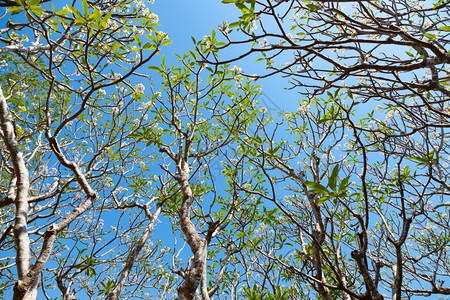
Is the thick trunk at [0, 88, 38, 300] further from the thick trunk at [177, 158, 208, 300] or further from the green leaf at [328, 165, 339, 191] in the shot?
the green leaf at [328, 165, 339, 191]

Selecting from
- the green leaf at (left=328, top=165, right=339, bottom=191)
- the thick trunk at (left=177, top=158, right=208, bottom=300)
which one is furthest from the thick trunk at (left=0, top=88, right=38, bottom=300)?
the green leaf at (left=328, top=165, right=339, bottom=191)

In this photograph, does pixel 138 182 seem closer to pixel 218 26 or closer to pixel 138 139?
pixel 138 139

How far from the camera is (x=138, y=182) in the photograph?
4473mm

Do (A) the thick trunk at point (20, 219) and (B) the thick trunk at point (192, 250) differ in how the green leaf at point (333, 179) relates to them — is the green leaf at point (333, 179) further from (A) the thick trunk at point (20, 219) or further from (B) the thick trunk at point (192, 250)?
(A) the thick trunk at point (20, 219)

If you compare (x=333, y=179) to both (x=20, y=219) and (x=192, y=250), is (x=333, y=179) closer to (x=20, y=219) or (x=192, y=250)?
(x=192, y=250)

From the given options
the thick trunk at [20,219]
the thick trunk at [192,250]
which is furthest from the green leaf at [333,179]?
the thick trunk at [20,219]

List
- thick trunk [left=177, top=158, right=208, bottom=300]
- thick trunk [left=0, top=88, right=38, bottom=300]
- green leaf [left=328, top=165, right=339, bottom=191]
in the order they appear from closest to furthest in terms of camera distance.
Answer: green leaf [left=328, top=165, right=339, bottom=191] < thick trunk [left=0, top=88, right=38, bottom=300] < thick trunk [left=177, top=158, right=208, bottom=300]

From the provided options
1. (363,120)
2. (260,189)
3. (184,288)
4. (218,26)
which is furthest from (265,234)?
(218,26)

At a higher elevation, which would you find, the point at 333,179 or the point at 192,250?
the point at 192,250

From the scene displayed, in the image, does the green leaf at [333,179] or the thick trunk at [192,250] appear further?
the thick trunk at [192,250]

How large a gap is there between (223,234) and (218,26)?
10.3ft

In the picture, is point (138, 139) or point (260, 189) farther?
Result: point (260, 189)

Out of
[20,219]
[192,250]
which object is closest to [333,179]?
[192,250]

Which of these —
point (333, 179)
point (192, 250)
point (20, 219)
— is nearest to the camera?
point (333, 179)
